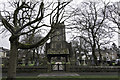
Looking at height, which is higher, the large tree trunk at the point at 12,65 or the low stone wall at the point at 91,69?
the large tree trunk at the point at 12,65

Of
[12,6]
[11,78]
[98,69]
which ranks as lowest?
[98,69]

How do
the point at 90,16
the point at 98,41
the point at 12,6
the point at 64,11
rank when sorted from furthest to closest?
the point at 98,41 → the point at 90,16 → the point at 12,6 → the point at 64,11

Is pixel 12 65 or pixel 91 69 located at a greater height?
pixel 12 65

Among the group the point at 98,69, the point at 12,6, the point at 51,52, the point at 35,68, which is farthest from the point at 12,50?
the point at 98,69

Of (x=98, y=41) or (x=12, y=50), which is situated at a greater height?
(x=98, y=41)

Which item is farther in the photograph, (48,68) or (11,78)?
(48,68)

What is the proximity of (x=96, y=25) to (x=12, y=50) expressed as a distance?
53.9 ft

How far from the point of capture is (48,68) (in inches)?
829

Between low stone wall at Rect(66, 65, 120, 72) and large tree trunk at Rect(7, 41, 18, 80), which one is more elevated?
large tree trunk at Rect(7, 41, 18, 80)

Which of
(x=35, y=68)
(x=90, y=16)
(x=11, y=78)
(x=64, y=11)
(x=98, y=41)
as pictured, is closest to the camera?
(x=11, y=78)

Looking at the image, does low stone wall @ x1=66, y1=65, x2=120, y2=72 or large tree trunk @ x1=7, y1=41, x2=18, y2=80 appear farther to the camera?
low stone wall @ x1=66, y1=65, x2=120, y2=72

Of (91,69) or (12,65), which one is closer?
(12,65)

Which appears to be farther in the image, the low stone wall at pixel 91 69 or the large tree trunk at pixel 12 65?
the low stone wall at pixel 91 69

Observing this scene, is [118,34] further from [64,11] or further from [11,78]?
[11,78]
